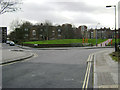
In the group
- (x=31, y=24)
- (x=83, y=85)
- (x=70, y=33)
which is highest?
(x=31, y=24)

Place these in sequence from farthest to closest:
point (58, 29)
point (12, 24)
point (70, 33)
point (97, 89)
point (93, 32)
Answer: point (93, 32) < point (58, 29) < point (70, 33) < point (12, 24) < point (97, 89)

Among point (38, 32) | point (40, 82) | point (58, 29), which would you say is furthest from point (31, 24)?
point (40, 82)

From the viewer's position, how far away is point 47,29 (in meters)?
70.4

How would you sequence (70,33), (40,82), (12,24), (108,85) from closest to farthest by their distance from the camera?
(108,85) < (40,82) < (12,24) < (70,33)

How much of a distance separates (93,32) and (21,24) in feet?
331

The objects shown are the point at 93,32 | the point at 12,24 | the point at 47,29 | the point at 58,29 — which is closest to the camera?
the point at 12,24

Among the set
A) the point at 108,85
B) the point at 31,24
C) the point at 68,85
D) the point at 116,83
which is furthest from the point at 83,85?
the point at 31,24

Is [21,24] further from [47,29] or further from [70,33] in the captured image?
[70,33]

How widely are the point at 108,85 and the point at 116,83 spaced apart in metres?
0.52

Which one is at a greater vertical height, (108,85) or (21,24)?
(21,24)

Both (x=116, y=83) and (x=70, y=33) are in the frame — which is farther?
(x=70, y=33)

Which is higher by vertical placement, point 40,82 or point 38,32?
point 38,32

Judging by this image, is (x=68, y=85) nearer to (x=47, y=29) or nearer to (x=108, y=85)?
(x=108, y=85)

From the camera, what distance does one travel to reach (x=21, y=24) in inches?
2564
